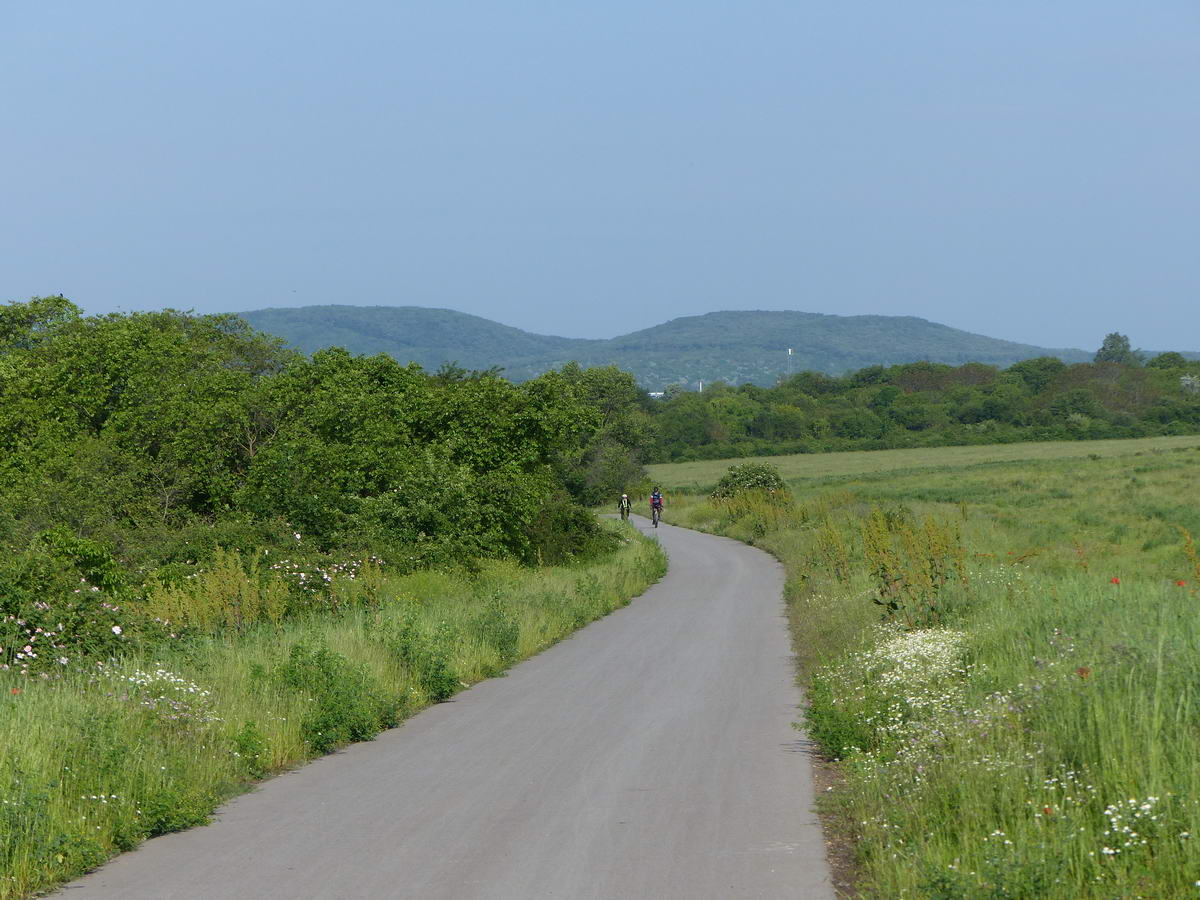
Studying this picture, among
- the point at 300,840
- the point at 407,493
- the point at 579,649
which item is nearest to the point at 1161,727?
the point at 300,840

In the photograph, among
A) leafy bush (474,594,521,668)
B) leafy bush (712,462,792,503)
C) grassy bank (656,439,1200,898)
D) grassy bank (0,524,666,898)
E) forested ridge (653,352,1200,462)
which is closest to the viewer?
grassy bank (656,439,1200,898)

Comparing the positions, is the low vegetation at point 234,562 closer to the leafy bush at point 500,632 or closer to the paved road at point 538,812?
the leafy bush at point 500,632

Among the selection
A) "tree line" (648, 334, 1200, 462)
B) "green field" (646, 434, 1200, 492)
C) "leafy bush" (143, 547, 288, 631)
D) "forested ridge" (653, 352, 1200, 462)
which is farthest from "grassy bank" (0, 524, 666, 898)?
"tree line" (648, 334, 1200, 462)

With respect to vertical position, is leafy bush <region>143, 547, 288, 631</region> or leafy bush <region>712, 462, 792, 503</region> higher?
leafy bush <region>143, 547, 288, 631</region>

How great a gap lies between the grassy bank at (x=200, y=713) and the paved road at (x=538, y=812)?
24 cm

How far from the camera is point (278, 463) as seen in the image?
25.9 m

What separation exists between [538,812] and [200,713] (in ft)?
9.93

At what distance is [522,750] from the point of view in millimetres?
10508

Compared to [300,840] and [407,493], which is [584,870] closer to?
[300,840]

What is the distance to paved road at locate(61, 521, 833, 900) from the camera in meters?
6.66

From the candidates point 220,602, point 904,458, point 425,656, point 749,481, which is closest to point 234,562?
point 220,602

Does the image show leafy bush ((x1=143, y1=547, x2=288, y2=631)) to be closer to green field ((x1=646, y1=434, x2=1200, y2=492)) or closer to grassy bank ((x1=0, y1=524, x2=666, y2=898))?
grassy bank ((x1=0, y1=524, x2=666, y2=898))

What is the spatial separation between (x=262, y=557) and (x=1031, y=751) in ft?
50.1

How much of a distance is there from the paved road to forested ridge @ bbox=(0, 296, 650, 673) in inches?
306
